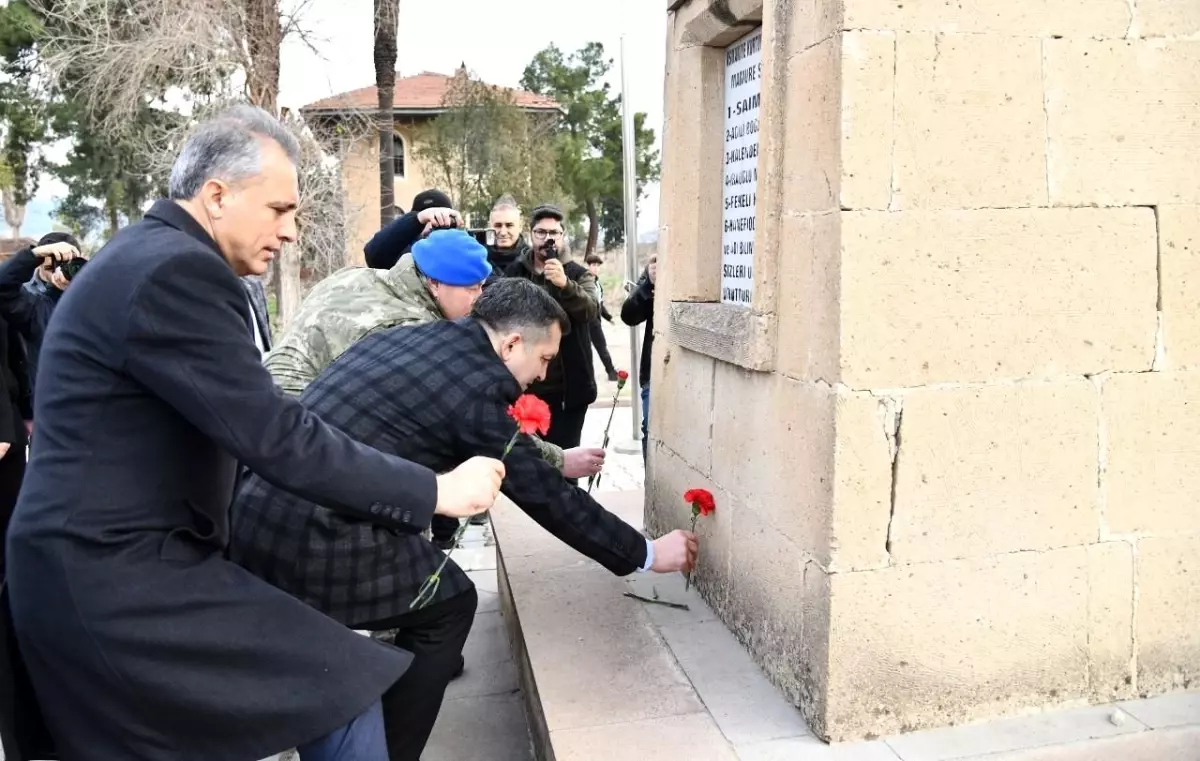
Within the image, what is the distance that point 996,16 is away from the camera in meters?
2.48

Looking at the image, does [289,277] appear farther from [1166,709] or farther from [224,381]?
[1166,709]

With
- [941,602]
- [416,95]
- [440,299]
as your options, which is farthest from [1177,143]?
[416,95]

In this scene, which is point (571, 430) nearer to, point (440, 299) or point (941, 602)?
point (440, 299)

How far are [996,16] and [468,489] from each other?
185 cm

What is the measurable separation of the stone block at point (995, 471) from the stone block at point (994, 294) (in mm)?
70

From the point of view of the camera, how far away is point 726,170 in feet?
11.7

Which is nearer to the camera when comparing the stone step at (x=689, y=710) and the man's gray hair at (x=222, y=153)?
the man's gray hair at (x=222, y=153)

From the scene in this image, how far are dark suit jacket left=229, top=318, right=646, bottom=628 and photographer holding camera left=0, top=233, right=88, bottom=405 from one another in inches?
117

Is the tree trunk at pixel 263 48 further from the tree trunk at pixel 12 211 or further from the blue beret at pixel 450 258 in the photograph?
the tree trunk at pixel 12 211

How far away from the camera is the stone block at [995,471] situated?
254cm

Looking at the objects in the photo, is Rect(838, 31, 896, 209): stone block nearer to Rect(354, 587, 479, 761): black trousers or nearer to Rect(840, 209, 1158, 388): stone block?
Rect(840, 209, 1158, 388): stone block

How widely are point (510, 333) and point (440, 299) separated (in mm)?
767

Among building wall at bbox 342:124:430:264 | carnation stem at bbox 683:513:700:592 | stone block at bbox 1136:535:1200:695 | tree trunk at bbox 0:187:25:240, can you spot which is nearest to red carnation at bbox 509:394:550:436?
carnation stem at bbox 683:513:700:592

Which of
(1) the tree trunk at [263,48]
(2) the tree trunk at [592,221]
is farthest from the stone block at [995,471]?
(2) the tree trunk at [592,221]
